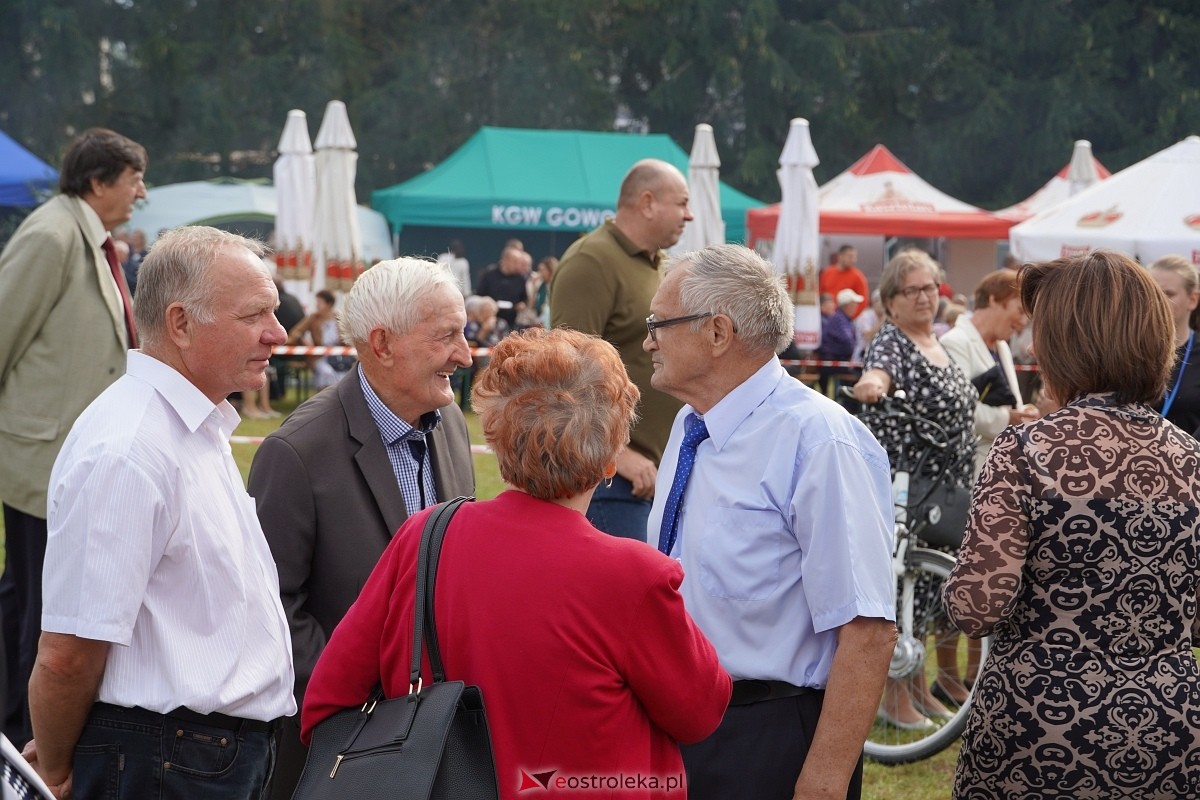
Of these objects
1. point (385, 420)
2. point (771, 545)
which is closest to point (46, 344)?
point (385, 420)

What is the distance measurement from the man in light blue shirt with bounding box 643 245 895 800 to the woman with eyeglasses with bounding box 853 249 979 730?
2277 millimetres

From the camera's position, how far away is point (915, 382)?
4996mm

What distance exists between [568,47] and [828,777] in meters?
33.4

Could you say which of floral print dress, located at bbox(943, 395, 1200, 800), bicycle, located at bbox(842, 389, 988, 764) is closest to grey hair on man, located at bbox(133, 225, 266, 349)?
floral print dress, located at bbox(943, 395, 1200, 800)

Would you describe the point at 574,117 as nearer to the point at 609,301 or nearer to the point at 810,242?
the point at 810,242

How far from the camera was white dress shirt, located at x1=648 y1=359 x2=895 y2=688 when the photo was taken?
2.49m

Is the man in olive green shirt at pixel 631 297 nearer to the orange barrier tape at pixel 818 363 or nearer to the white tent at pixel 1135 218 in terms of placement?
the white tent at pixel 1135 218

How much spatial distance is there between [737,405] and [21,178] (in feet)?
63.0

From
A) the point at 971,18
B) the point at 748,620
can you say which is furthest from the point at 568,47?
the point at 748,620

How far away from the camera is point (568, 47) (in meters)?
34.3

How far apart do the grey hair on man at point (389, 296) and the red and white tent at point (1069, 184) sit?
15467mm

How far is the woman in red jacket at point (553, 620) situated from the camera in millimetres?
1968

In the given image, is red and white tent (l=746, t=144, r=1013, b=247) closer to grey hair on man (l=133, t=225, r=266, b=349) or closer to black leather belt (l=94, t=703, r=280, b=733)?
grey hair on man (l=133, t=225, r=266, b=349)

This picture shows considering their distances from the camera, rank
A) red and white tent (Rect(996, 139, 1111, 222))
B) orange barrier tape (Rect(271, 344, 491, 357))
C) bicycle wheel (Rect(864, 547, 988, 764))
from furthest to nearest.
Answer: red and white tent (Rect(996, 139, 1111, 222))
orange barrier tape (Rect(271, 344, 491, 357))
bicycle wheel (Rect(864, 547, 988, 764))
